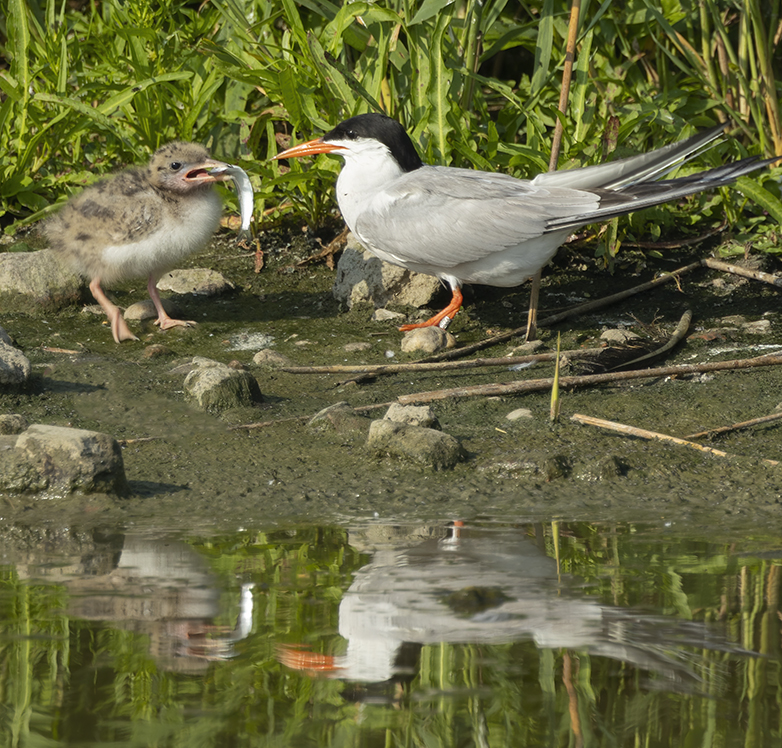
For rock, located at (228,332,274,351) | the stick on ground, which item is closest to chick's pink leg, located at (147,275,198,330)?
rock, located at (228,332,274,351)

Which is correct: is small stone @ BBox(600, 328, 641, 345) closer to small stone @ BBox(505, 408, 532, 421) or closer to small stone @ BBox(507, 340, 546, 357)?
small stone @ BBox(507, 340, 546, 357)

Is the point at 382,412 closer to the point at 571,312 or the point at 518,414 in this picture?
the point at 518,414

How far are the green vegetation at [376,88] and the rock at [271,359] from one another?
1194 millimetres

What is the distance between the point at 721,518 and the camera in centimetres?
294

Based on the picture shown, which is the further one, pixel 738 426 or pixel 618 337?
pixel 618 337

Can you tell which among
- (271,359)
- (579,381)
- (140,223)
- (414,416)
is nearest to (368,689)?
(414,416)

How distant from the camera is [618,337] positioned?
15.6 feet

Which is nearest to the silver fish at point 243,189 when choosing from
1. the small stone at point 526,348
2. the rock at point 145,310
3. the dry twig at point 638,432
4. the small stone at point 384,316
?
the rock at point 145,310

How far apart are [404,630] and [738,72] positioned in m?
4.80

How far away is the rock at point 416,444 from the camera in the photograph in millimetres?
3361

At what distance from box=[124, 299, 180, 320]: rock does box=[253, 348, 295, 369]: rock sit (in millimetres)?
862

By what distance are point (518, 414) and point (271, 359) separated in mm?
1370

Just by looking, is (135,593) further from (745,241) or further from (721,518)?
(745,241)

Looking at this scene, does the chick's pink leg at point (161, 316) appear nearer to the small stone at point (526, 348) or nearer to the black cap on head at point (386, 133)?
the black cap on head at point (386, 133)
